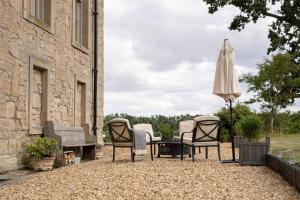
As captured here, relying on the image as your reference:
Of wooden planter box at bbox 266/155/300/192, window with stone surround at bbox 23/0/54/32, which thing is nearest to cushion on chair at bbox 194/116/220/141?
wooden planter box at bbox 266/155/300/192

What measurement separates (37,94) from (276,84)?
67.8ft

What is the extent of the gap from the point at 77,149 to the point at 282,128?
17678mm

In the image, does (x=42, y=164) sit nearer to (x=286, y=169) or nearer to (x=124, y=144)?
(x=124, y=144)

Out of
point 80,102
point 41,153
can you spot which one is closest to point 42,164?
point 41,153

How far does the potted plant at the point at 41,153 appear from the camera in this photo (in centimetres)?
877

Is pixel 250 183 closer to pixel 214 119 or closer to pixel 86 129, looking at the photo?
pixel 214 119

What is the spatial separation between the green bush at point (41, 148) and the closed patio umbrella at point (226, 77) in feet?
12.4

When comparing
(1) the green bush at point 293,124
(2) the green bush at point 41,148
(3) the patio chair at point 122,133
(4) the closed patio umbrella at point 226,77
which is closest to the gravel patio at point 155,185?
(2) the green bush at point 41,148

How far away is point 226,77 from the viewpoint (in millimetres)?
10453

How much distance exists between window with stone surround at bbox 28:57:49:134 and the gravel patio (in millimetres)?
1835

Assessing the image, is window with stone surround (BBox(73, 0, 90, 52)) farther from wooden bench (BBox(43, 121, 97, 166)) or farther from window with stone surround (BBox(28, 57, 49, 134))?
window with stone surround (BBox(28, 57, 49, 134))

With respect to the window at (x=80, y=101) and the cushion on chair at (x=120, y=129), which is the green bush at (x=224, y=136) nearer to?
the window at (x=80, y=101)

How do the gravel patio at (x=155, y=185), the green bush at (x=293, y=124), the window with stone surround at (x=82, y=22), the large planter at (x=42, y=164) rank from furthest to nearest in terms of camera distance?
the green bush at (x=293, y=124), the window with stone surround at (x=82, y=22), the large planter at (x=42, y=164), the gravel patio at (x=155, y=185)

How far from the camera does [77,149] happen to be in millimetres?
11422
